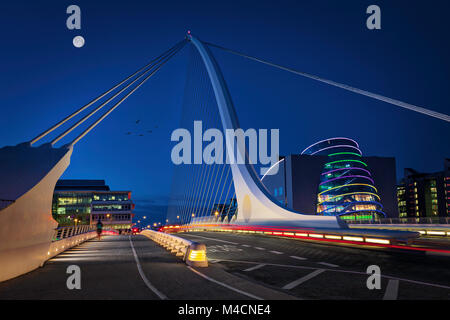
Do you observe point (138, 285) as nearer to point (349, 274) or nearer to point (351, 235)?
point (349, 274)

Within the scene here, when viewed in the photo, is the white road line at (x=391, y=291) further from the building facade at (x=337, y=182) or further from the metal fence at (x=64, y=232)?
the building facade at (x=337, y=182)

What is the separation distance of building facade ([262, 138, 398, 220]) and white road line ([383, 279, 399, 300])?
86.7 m

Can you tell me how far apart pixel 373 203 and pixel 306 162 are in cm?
1985

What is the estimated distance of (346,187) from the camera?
3738 inches

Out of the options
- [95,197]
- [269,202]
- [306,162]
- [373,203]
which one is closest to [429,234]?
[269,202]

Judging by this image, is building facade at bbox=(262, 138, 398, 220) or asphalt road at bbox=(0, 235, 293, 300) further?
building facade at bbox=(262, 138, 398, 220)

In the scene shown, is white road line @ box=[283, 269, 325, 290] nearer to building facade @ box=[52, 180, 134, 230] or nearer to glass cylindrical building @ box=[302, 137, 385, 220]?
glass cylindrical building @ box=[302, 137, 385, 220]

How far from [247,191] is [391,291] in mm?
31992

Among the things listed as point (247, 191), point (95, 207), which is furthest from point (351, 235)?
point (95, 207)

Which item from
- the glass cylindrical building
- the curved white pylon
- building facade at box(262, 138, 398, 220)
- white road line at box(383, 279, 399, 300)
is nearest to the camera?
white road line at box(383, 279, 399, 300)

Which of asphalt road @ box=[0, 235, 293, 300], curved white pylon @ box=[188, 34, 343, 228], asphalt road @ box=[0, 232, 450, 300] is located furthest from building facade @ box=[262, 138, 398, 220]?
asphalt road @ box=[0, 235, 293, 300]

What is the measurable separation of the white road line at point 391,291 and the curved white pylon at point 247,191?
18.2 meters

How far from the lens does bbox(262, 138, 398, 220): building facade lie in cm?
9369

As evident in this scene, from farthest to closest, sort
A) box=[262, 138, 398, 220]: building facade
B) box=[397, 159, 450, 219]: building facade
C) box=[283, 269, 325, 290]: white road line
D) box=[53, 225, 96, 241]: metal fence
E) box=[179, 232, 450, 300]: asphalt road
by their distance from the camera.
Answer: box=[397, 159, 450, 219]: building facade < box=[262, 138, 398, 220]: building facade < box=[53, 225, 96, 241]: metal fence < box=[283, 269, 325, 290]: white road line < box=[179, 232, 450, 300]: asphalt road
